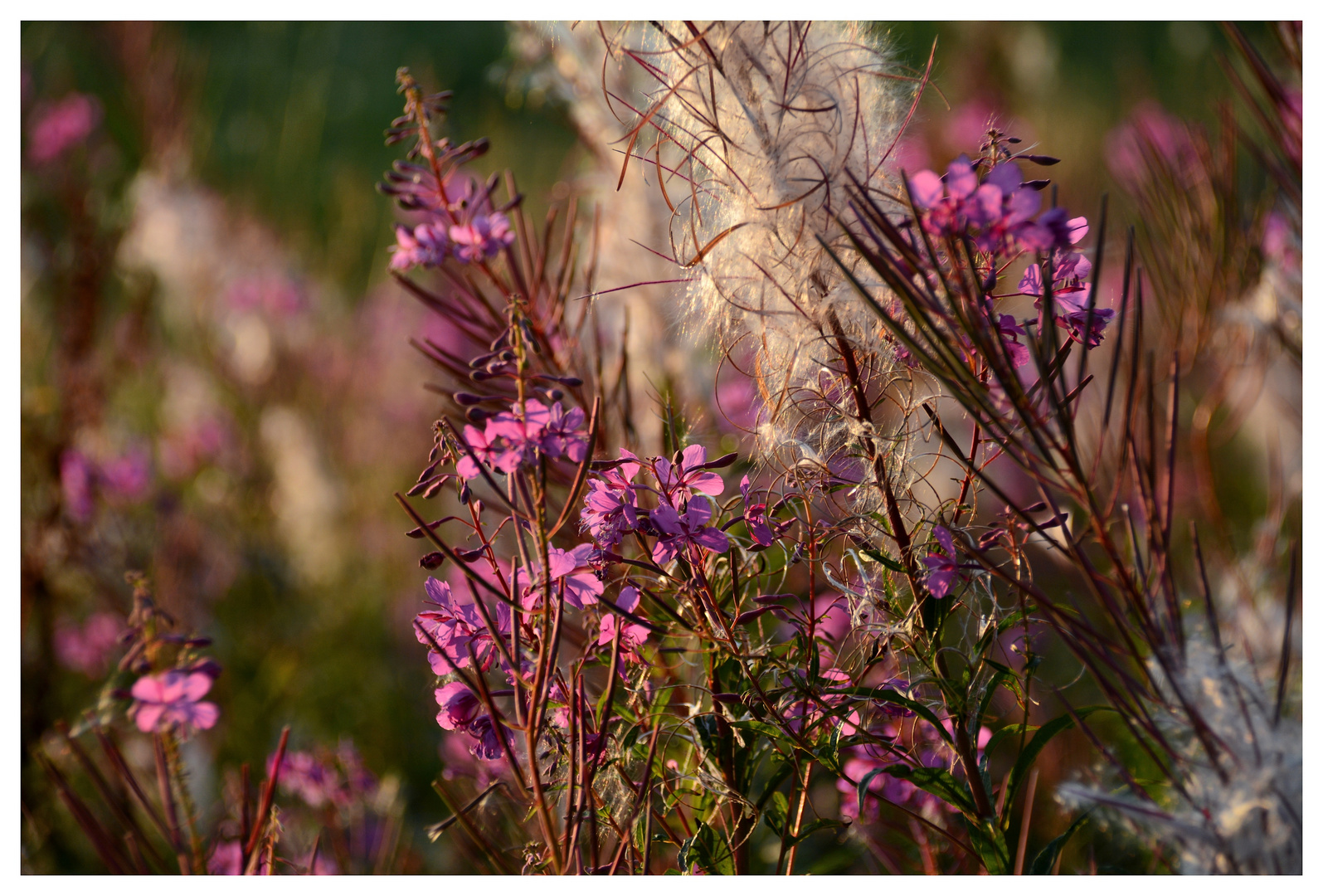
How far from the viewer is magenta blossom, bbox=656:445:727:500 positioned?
748 millimetres

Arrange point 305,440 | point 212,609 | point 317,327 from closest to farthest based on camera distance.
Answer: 1. point 212,609
2. point 305,440
3. point 317,327

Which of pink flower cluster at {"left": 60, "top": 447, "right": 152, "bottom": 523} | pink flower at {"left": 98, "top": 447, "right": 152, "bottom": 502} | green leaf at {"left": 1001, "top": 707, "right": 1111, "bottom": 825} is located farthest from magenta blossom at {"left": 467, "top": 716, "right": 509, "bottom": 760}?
pink flower at {"left": 98, "top": 447, "right": 152, "bottom": 502}

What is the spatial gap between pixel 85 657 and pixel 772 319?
2387mm

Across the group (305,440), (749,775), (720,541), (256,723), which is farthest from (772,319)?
(305,440)

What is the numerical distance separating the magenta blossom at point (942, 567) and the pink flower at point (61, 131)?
3490 mm

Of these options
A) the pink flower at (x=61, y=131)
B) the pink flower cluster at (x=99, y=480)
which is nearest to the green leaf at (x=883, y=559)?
the pink flower cluster at (x=99, y=480)

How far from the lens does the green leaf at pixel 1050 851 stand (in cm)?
75

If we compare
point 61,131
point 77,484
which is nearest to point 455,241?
point 77,484

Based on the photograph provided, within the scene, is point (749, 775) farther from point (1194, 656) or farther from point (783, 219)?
point (783, 219)

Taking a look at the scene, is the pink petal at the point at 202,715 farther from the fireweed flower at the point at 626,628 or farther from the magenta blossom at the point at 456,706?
the fireweed flower at the point at 626,628

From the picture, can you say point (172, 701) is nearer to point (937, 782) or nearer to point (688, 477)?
point (688, 477)

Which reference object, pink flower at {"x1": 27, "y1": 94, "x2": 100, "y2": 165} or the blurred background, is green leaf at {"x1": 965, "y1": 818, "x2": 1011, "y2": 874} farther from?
pink flower at {"x1": 27, "y1": 94, "x2": 100, "y2": 165}

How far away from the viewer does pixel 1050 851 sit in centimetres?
76

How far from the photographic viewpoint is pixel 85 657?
229cm
